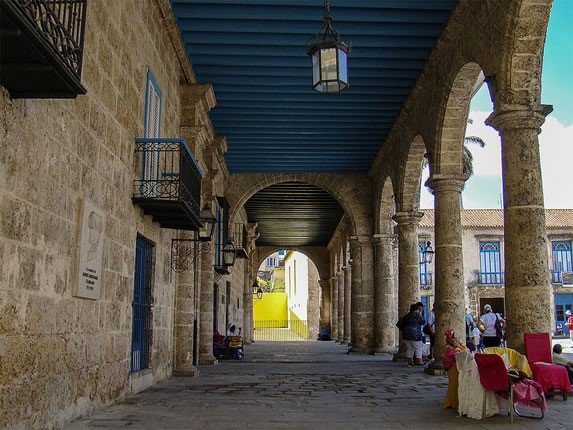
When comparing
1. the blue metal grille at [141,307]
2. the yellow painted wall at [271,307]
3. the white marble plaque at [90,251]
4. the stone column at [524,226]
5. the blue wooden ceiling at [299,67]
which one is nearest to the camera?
the white marble plaque at [90,251]

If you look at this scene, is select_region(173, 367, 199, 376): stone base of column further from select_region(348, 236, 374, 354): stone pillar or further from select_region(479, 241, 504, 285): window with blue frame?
select_region(479, 241, 504, 285): window with blue frame

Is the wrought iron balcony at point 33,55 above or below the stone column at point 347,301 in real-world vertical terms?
above

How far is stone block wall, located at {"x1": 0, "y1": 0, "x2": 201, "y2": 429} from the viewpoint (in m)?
4.39

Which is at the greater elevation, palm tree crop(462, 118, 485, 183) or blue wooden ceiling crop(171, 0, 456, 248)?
palm tree crop(462, 118, 485, 183)

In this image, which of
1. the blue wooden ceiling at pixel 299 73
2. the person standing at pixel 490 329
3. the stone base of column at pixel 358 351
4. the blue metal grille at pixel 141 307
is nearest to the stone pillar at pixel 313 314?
the stone base of column at pixel 358 351

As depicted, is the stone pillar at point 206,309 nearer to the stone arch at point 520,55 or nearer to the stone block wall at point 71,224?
the stone block wall at point 71,224

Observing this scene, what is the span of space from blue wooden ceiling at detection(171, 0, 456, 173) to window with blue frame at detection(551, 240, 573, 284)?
70.5ft

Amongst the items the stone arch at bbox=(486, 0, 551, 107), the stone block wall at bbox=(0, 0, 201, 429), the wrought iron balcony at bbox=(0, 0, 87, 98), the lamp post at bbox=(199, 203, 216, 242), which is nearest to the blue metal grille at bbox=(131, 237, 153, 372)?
the stone block wall at bbox=(0, 0, 201, 429)

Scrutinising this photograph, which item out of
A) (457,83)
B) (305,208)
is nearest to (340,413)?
(457,83)

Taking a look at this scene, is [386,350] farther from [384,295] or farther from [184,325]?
[184,325]

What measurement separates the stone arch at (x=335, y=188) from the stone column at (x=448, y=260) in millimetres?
6997

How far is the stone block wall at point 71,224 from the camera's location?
439 centimetres

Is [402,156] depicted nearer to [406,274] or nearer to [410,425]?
[406,274]

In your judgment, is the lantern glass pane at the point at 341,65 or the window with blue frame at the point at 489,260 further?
the window with blue frame at the point at 489,260
